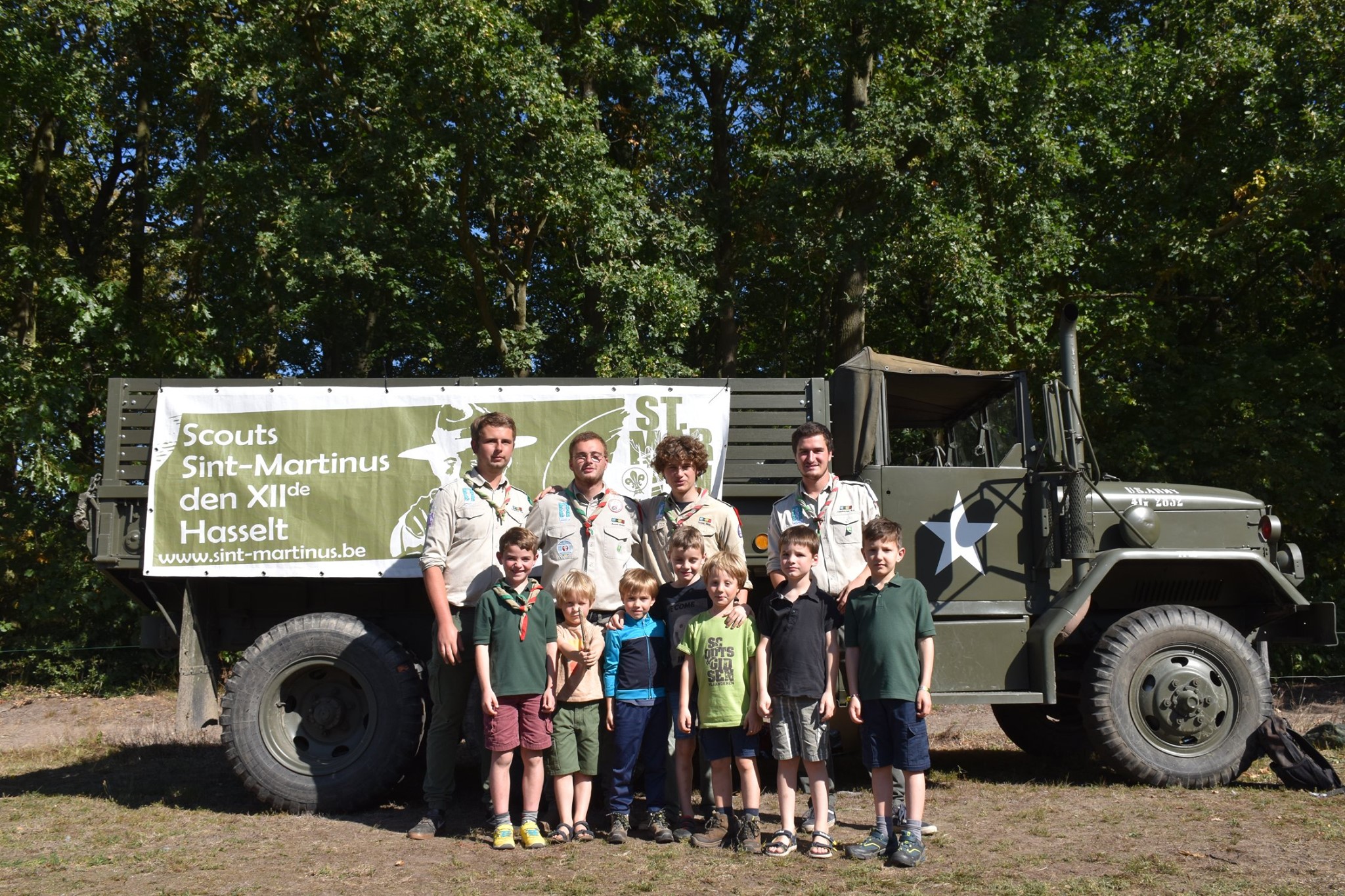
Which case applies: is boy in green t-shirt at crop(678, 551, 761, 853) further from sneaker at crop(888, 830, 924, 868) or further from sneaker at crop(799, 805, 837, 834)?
sneaker at crop(888, 830, 924, 868)

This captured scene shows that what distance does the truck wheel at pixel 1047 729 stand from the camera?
805cm

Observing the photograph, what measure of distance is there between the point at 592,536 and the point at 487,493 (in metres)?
0.60

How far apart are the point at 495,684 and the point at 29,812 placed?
307 cm

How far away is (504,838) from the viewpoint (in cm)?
554

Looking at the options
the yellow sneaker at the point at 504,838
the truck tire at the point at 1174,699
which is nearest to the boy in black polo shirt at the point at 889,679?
the yellow sneaker at the point at 504,838

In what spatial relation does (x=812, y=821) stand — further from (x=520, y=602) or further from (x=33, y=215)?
(x=33, y=215)

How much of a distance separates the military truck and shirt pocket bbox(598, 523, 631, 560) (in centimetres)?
98

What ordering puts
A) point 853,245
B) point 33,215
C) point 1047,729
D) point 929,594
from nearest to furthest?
1. point 929,594
2. point 1047,729
3. point 853,245
4. point 33,215

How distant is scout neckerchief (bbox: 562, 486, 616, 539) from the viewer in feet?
19.3

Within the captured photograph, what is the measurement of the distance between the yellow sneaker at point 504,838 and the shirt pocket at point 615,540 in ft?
4.55

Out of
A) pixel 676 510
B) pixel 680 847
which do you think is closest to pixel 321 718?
pixel 680 847

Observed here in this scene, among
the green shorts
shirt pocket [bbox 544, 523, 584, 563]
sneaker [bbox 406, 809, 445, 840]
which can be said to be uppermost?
shirt pocket [bbox 544, 523, 584, 563]

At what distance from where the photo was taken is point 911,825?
5312 millimetres

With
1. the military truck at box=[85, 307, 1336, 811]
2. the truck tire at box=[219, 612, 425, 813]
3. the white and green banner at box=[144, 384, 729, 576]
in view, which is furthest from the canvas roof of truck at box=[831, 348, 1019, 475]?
the truck tire at box=[219, 612, 425, 813]
